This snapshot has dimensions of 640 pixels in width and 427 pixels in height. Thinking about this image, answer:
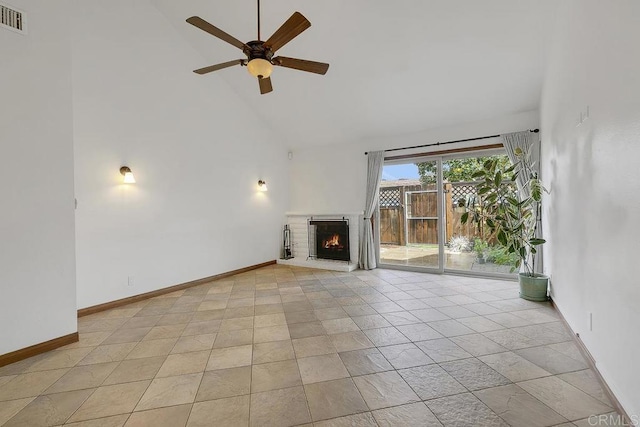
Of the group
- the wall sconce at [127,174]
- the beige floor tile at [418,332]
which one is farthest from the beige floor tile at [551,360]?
the wall sconce at [127,174]

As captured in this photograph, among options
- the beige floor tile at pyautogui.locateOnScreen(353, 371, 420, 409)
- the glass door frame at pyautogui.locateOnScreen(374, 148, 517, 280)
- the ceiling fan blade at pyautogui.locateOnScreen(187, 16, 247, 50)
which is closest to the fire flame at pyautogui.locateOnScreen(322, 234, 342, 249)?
the glass door frame at pyautogui.locateOnScreen(374, 148, 517, 280)

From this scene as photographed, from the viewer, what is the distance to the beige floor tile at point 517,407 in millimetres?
1565

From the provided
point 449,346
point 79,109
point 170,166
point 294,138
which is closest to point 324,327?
point 449,346

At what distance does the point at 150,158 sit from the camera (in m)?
3.99

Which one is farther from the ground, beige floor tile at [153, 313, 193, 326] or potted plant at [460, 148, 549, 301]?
potted plant at [460, 148, 549, 301]

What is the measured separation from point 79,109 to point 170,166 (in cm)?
122

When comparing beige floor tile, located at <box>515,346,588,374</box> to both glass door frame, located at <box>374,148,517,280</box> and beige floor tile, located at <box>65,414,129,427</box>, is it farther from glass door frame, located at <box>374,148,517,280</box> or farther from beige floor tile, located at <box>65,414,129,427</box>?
beige floor tile, located at <box>65,414,129,427</box>

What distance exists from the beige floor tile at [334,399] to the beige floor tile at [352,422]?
3cm

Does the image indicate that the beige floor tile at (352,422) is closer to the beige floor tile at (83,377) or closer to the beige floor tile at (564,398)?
the beige floor tile at (564,398)

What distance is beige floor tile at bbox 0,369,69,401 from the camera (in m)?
1.89

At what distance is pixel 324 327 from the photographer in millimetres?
2893

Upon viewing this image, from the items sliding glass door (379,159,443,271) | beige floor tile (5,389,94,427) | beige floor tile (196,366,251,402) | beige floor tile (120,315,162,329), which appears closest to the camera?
beige floor tile (5,389,94,427)

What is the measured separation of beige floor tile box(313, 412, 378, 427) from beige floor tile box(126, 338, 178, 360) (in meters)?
1.58

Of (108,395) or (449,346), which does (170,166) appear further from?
(449,346)
